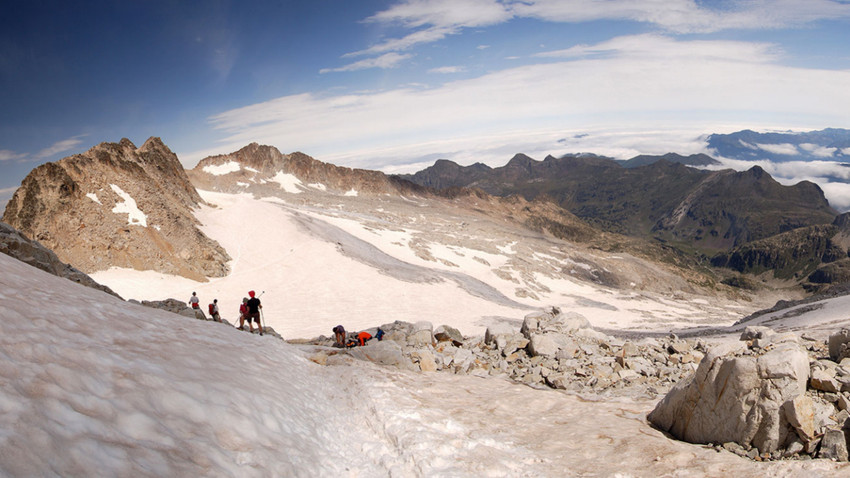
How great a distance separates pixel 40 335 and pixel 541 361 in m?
12.4

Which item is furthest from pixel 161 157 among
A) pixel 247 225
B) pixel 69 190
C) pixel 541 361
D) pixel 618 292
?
pixel 618 292

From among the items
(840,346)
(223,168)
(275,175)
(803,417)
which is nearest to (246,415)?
(803,417)

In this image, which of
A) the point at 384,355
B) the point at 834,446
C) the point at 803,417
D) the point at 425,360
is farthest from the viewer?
the point at 425,360

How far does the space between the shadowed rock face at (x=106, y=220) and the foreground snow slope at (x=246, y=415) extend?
92.6 feet

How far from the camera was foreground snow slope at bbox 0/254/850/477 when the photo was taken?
4328 millimetres

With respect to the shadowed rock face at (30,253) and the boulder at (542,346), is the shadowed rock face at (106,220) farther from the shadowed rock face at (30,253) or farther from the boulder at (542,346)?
the boulder at (542,346)

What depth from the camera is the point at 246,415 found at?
6.23m

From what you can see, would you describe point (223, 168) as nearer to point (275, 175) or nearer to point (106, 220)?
point (275, 175)

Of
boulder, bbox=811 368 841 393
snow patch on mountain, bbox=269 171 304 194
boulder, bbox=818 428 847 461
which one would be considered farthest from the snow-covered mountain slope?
snow patch on mountain, bbox=269 171 304 194

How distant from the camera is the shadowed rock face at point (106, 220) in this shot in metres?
31.5

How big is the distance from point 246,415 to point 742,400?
27.8 feet

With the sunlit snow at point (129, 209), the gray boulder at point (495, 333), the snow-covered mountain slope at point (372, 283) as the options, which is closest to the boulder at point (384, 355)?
the gray boulder at point (495, 333)

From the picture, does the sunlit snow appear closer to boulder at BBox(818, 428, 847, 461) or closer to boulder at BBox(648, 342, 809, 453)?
boulder at BBox(648, 342, 809, 453)

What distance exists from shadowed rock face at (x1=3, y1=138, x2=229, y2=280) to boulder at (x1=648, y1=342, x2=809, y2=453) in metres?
35.5
